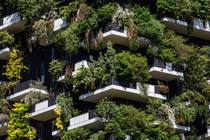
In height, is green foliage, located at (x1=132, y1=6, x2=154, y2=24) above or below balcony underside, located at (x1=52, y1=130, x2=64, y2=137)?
above

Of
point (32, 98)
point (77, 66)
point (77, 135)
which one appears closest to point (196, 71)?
point (77, 66)

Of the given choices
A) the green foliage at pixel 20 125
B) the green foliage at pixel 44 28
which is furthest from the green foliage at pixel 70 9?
the green foliage at pixel 20 125

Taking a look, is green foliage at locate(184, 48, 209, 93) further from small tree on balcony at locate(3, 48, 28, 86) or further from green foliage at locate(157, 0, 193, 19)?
small tree on balcony at locate(3, 48, 28, 86)

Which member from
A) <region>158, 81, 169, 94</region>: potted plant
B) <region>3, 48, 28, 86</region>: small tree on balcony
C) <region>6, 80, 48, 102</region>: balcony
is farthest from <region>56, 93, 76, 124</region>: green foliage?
<region>158, 81, 169, 94</region>: potted plant

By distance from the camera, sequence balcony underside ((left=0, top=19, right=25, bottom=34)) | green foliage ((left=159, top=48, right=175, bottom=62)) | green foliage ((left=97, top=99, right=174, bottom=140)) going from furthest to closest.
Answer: balcony underside ((left=0, top=19, right=25, bottom=34))
green foliage ((left=159, top=48, right=175, bottom=62))
green foliage ((left=97, top=99, right=174, bottom=140))

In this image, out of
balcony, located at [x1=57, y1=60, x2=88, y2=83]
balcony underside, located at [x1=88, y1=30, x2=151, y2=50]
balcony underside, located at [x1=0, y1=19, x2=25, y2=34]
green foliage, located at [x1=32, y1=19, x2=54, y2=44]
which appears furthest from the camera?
balcony underside, located at [x1=0, y1=19, x2=25, y2=34]

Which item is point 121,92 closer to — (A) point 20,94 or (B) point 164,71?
(B) point 164,71
